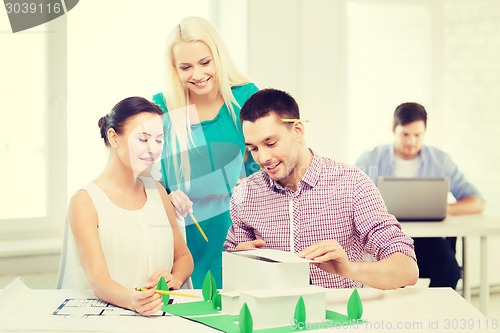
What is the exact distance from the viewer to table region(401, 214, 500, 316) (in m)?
2.91

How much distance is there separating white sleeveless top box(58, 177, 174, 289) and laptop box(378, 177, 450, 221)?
4.46 feet

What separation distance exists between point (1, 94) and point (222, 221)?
4.20 feet

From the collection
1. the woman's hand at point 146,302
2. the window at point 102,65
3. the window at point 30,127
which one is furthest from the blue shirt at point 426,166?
the woman's hand at point 146,302

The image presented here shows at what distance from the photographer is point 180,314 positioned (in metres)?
1.49

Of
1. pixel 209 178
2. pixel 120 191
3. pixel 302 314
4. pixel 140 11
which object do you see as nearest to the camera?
pixel 302 314

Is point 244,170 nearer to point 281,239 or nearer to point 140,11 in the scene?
point 281,239

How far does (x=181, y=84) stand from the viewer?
7.77ft

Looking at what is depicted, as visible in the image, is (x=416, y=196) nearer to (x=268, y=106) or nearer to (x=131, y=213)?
(x=268, y=106)

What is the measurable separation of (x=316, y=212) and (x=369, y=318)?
1.76ft

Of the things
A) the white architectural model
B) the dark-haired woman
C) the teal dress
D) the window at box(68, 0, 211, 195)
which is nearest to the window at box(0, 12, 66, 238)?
the window at box(68, 0, 211, 195)

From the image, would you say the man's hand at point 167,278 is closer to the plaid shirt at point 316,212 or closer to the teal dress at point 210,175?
the plaid shirt at point 316,212

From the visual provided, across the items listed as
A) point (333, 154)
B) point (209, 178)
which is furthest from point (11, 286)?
point (333, 154)

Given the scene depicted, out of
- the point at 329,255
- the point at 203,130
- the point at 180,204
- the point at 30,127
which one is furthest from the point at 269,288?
the point at 30,127

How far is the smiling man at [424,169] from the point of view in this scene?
10.8 ft
